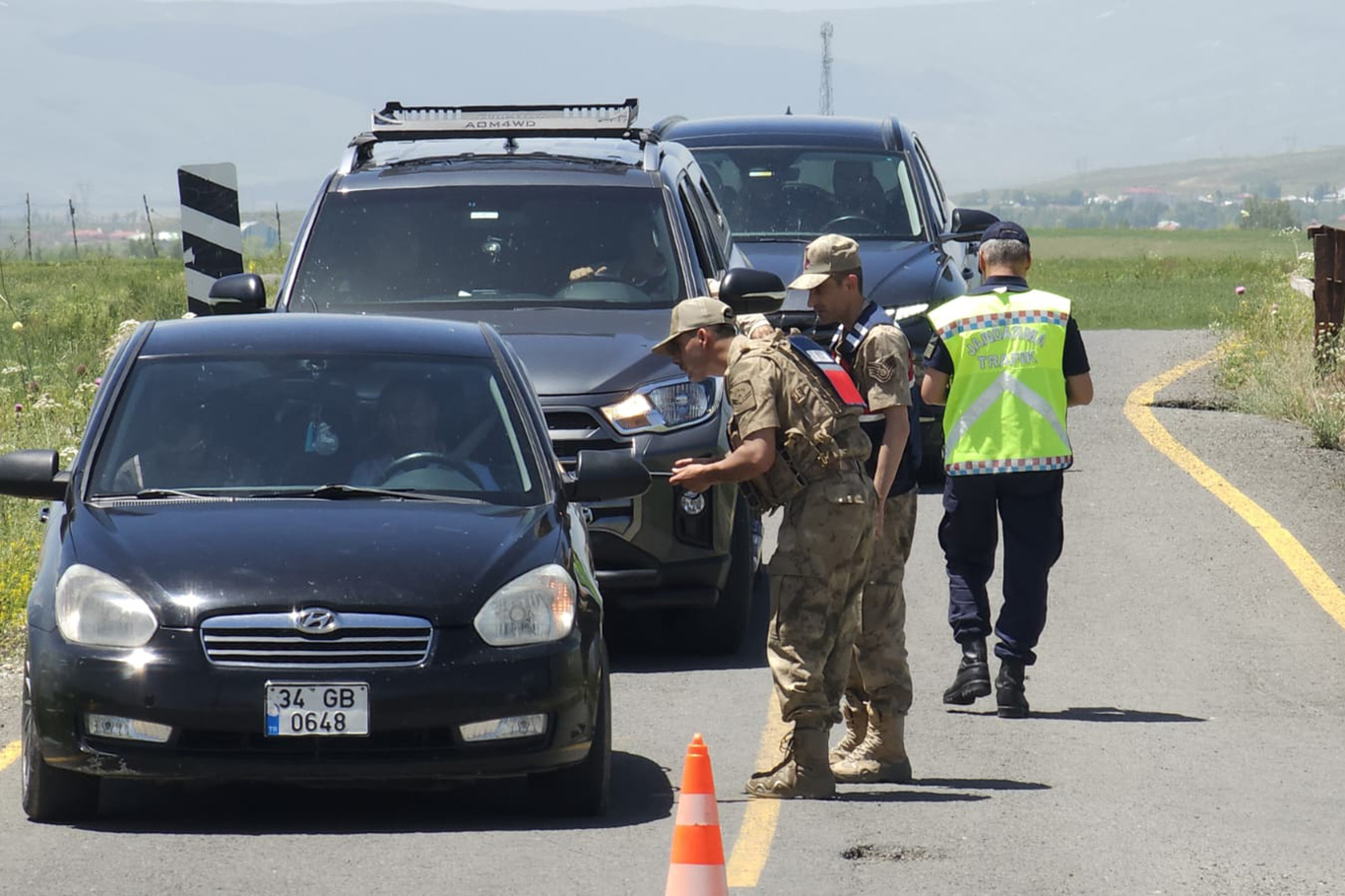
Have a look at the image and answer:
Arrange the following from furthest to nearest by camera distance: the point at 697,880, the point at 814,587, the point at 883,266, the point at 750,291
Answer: the point at 883,266 → the point at 750,291 → the point at 814,587 → the point at 697,880

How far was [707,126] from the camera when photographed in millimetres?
16469

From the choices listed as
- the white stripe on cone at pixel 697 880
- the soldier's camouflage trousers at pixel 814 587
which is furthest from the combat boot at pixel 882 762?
the white stripe on cone at pixel 697 880

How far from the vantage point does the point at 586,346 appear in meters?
9.64

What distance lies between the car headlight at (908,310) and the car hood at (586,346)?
3.83m

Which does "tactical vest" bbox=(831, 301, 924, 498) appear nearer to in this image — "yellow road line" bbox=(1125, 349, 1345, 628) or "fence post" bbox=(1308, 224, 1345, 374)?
"yellow road line" bbox=(1125, 349, 1345, 628)

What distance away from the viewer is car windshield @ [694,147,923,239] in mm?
15414

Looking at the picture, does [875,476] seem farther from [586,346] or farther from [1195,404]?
[1195,404]

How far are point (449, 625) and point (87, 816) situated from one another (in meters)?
1.25

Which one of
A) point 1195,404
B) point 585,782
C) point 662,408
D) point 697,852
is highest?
point 662,408

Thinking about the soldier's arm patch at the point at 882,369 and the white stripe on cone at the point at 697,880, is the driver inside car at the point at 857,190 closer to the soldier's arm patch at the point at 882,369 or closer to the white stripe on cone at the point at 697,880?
the soldier's arm patch at the point at 882,369

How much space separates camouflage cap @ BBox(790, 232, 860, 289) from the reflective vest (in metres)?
1.32

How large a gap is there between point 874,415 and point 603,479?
0.94 metres

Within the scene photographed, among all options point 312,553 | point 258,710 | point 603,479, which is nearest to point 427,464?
point 603,479

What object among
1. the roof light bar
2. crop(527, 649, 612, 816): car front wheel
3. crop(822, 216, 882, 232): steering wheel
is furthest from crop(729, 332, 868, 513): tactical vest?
crop(822, 216, 882, 232): steering wheel
